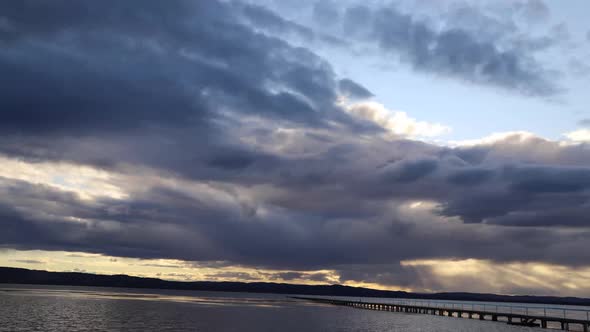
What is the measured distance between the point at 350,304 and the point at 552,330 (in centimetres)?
11655

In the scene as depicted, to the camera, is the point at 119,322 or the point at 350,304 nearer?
the point at 119,322

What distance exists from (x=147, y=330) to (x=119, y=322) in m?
14.2

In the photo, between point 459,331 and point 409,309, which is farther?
point 409,309

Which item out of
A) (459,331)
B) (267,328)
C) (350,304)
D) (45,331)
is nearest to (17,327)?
(45,331)

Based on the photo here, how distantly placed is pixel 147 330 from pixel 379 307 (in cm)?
11326

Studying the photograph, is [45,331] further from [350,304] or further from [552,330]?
[350,304]

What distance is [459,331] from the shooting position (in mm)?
84875

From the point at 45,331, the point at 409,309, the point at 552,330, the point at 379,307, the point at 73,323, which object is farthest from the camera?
the point at 379,307

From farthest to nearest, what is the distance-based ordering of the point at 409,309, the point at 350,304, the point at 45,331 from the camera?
the point at 350,304, the point at 409,309, the point at 45,331

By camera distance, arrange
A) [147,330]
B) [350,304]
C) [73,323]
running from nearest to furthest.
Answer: [147,330], [73,323], [350,304]

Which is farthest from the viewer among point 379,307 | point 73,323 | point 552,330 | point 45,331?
point 379,307

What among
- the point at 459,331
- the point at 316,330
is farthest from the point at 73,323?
the point at 459,331

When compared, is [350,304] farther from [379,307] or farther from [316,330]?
[316,330]

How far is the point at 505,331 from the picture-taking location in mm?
81000
